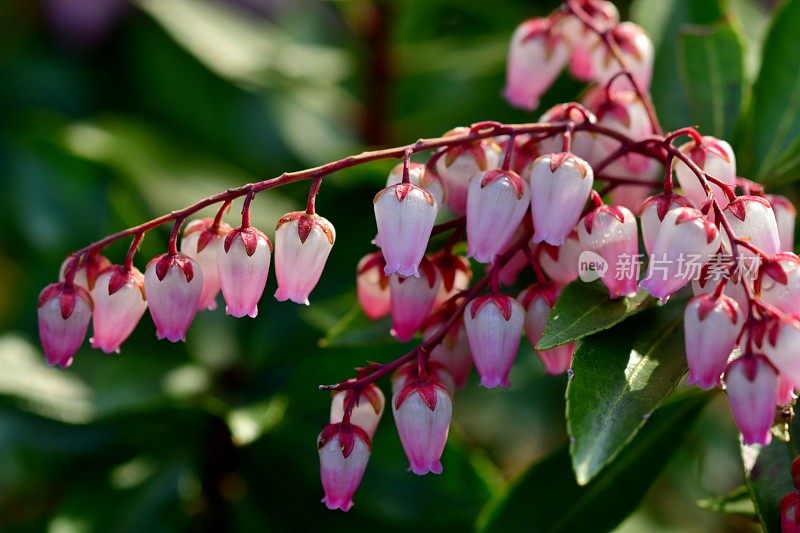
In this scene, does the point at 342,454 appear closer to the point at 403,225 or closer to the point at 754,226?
the point at 403,225

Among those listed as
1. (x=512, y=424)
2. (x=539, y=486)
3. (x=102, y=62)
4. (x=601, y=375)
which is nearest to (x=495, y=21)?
(x=512, y=424)

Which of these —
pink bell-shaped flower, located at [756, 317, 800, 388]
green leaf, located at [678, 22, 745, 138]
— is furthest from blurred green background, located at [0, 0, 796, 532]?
pink bell-shaped flower, located at [756, 317, 800, 388]

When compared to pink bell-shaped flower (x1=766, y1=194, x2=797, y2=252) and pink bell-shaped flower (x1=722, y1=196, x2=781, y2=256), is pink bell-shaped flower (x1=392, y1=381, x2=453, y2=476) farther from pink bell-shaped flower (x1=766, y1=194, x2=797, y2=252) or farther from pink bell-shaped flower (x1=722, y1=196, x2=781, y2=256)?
pink bell-shaped flower (x1=766, y1=194, x2=797, y2=252)

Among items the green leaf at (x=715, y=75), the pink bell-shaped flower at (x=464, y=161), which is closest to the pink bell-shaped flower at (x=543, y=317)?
the pink bell-shaped flower at (x=464, y=161)

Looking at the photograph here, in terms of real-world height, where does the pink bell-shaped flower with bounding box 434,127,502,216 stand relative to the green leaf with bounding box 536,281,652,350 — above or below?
above

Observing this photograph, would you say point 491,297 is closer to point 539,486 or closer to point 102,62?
point 539,486

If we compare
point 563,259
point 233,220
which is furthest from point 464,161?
point 233,220

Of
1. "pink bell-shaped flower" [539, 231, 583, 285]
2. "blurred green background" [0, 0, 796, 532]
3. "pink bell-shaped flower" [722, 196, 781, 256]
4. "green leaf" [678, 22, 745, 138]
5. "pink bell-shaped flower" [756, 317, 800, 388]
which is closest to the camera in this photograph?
"pink bell-shaped flower" [756, 317, 800, 388]
